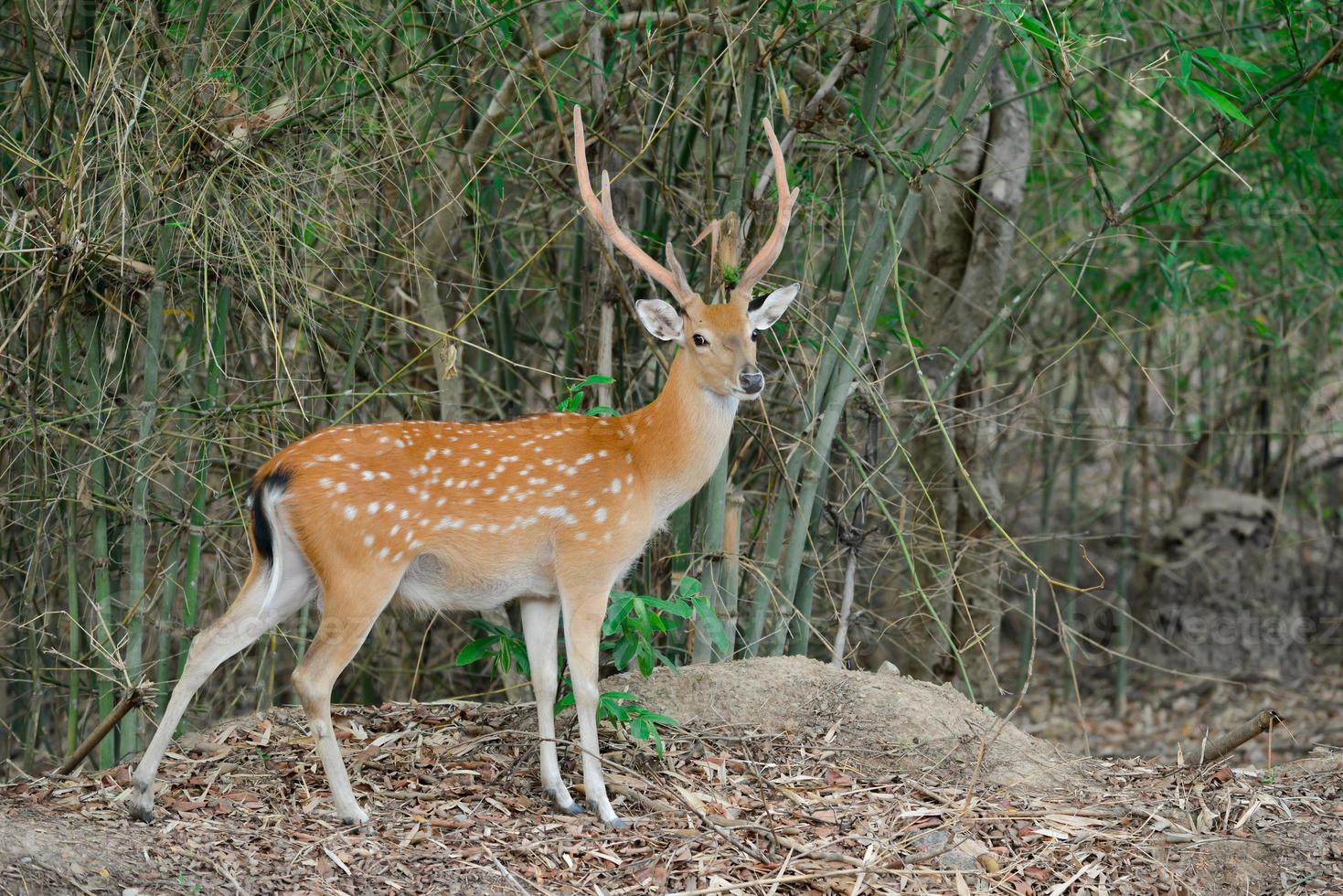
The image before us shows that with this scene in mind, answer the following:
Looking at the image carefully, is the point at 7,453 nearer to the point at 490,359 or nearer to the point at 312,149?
the point at 312,149

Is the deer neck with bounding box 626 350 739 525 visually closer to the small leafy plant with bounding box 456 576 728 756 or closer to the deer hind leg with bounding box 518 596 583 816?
the small leafy plant with bounding box 456 576 728 756

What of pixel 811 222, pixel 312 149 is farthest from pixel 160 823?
pixel 811 222

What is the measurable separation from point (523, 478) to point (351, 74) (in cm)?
172

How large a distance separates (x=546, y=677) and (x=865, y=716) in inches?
48.2

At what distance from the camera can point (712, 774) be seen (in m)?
4.93

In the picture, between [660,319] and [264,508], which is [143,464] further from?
[660,319]

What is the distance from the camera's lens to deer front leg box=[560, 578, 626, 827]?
4.68 metres

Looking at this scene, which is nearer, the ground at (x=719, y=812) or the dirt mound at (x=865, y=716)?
the ground at (x=719, y=812)

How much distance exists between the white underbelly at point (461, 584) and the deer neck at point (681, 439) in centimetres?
49

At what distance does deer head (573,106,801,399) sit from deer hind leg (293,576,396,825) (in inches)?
52.9

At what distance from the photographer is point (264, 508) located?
450cm

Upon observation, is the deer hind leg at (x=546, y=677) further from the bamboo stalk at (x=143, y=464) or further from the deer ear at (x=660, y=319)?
the bamboo stalk at (x=143, y=464)

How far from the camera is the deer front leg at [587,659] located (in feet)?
15.3

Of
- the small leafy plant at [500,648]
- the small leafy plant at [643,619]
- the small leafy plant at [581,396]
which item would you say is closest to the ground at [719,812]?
the small leafy plant at [500,648]
